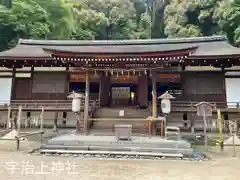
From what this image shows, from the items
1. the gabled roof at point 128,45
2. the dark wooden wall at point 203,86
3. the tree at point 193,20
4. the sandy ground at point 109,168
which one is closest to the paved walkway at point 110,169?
the sandy ground at point 109,168

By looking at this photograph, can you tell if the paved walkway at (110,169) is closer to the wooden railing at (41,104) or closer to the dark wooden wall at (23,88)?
the wooden railing at (41,104)

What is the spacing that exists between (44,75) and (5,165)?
9.35m

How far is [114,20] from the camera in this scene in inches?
1476

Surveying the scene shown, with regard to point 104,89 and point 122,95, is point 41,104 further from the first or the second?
point 122,95

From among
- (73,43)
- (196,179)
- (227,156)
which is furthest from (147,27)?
(196,179)

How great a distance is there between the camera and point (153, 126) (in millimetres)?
10742

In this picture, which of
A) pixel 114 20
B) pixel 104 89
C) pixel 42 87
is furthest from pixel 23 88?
pixel 114 20

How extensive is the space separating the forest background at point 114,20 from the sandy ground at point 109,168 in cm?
1621

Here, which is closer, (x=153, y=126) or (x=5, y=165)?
(x=5, y=165)

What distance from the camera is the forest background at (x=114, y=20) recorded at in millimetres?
22922

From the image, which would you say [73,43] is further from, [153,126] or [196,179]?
[196,179]

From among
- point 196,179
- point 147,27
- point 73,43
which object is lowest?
point 196,179

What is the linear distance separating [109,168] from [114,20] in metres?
33.9

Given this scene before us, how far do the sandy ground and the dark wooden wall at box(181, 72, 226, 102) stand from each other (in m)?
6.38
